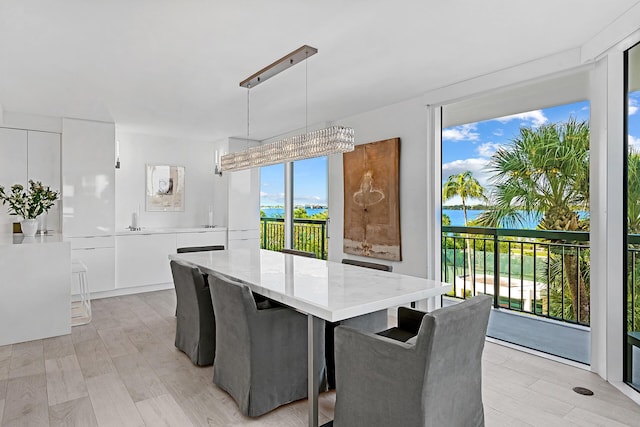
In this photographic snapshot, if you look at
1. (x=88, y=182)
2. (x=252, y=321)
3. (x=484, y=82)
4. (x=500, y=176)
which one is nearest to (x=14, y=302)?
(x=88, y=182)

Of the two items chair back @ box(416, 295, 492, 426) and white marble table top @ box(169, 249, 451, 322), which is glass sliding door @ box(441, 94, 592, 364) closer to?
white marble table top @ box(169, 249, 451, 322)

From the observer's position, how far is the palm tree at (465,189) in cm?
467

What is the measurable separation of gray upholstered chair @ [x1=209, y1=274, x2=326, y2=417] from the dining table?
0.47 feet

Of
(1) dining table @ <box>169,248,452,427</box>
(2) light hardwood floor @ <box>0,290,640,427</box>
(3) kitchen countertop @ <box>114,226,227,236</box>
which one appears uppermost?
(3) kitchen countertop @ <box>114,226,227,236</box>

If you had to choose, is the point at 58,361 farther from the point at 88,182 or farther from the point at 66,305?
the point at 88,182

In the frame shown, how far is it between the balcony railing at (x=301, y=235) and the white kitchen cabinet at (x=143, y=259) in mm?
1651

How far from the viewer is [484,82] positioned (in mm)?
3381

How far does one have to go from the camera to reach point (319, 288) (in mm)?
2213

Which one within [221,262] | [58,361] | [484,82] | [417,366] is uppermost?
[484,82]

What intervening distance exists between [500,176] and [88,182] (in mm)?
5187

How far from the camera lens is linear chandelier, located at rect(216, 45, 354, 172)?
2.75 metres

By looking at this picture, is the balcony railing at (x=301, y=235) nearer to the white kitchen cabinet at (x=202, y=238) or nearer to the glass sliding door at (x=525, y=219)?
the white kitchen cabinet at (x=202, y=238)

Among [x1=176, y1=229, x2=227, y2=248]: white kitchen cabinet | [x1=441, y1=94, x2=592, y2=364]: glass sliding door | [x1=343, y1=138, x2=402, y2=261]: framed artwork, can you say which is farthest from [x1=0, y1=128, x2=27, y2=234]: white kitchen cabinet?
[x1=441, y1=94, x2=592, y2=364]: glass sliding door

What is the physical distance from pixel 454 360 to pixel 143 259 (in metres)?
4.86
